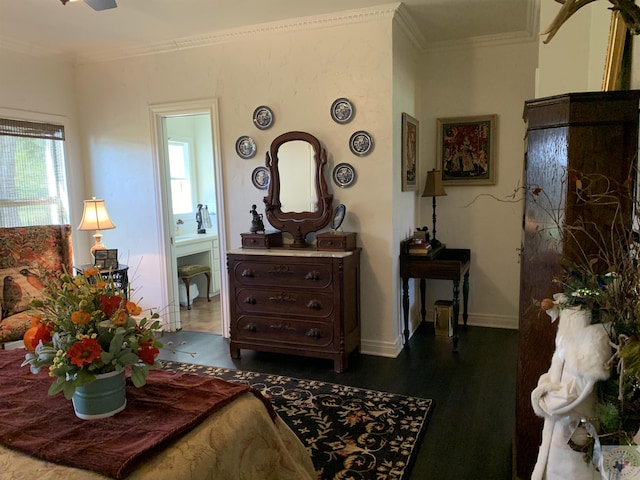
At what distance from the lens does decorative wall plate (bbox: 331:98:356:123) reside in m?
3.86

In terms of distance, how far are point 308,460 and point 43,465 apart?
1.11m

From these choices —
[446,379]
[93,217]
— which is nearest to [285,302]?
[446,379]

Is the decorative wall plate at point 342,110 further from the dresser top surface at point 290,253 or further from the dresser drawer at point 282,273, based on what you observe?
the dresser drawer at point 282,273

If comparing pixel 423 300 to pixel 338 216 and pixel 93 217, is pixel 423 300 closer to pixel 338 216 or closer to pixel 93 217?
pixel 338 216

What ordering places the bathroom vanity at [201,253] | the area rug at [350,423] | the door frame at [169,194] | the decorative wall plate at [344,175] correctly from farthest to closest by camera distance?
the bathroom vanity at [201,253] → the door frame at [169,194] → the decorative wall plate at [344,175] → the area rug at [350,423]

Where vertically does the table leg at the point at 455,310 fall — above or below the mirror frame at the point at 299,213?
below

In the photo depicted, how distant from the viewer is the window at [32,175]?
4.25 m

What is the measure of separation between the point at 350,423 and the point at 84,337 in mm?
1759

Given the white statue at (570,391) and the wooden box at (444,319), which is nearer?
the white statue at (570,391)

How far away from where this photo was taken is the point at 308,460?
2.13m

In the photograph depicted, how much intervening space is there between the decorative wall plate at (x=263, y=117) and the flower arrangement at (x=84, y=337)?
2.67 m

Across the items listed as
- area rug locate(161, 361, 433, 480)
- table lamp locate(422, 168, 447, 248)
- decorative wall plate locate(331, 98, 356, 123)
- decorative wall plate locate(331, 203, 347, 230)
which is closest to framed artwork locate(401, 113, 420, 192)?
table lamp locate(422, 168, 447, 248)

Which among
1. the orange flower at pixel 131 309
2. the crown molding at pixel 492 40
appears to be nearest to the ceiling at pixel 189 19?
the crown molding at pixel 492 40

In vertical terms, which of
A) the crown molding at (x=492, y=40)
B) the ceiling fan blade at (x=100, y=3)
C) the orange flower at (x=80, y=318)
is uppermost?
the crown molding at (x=492, y=40)
